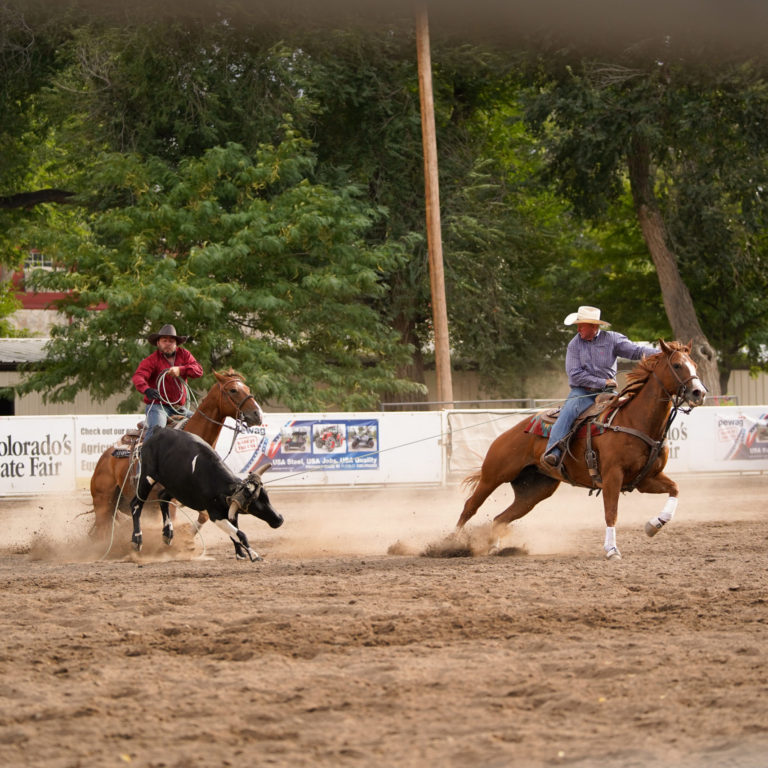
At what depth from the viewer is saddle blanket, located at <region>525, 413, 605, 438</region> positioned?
11.4 m

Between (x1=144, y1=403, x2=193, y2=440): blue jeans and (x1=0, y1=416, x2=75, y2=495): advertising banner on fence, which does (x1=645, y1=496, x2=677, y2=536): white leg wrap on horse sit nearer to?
(x1=144, y1=403, x2=193, y2=440): blue jeans

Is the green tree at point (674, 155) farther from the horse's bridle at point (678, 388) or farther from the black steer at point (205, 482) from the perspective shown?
the black steer at point (205, 482)

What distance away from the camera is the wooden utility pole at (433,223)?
2427 centimetres

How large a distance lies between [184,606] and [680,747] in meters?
4.72

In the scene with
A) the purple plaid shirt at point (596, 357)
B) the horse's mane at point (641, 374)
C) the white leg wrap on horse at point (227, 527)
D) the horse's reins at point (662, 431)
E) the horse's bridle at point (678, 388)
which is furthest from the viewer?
the purple plaid shirt at point (596, 357)

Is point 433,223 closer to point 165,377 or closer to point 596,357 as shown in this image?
→ point 165,377

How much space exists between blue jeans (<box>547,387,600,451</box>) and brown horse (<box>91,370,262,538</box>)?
311 cm

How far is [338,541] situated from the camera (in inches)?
559

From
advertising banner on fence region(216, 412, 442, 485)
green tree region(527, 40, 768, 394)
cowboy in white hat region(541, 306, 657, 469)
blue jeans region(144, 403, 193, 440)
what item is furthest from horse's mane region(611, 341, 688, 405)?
green tree region(527, 40, 768, 394)

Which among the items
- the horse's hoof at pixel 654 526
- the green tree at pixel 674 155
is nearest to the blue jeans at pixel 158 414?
the horse's hoof at pixel 654 526

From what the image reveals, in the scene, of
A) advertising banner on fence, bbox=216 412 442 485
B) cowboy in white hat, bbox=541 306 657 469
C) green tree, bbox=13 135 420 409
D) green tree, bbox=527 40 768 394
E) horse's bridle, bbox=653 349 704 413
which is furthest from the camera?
green tree, bbox=527 40 768 394

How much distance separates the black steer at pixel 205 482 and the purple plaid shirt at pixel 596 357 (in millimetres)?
3479

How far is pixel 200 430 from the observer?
12.3 m

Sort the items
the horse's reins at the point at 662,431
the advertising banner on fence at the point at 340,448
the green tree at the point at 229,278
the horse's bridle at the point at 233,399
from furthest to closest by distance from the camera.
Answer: the green tree at the point at 229,278 < the advertising banner on fence at the point at 340,448 < the horse's bridle at the point at 233,399 < the horse's reins at the point at 662,431
